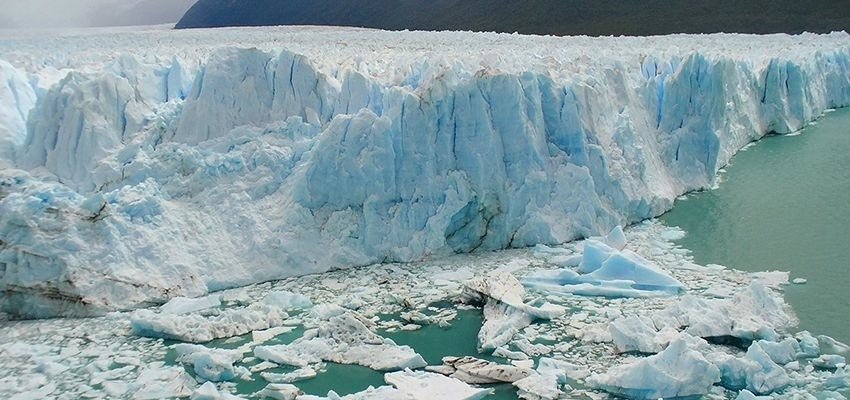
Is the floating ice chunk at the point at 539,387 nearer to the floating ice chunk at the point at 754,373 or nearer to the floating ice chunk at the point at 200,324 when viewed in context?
the floating ice chunk at the point at 754,373

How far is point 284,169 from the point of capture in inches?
336

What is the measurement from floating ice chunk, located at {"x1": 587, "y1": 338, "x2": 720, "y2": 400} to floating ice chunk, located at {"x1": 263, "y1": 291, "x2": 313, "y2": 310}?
266 cm

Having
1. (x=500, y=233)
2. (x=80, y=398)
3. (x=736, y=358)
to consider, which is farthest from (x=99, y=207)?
(x=736, y=358)

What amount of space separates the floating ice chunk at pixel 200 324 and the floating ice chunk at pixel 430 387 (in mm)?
1440

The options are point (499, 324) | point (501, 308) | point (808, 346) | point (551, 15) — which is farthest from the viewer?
point (551, 15)

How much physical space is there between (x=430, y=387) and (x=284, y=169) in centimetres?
375

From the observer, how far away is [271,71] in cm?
927

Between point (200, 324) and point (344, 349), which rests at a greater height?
point (200, 324)

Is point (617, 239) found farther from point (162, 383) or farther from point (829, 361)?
point (162, 383)

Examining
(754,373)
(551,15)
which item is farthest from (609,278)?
(551,15)

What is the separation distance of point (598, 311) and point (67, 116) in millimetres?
5774

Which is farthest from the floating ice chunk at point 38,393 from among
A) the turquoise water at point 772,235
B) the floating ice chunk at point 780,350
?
the floating ice chunk at point 780,350

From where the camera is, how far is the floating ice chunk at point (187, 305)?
6.91m

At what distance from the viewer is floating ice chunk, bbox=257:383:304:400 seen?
5.39 meters
